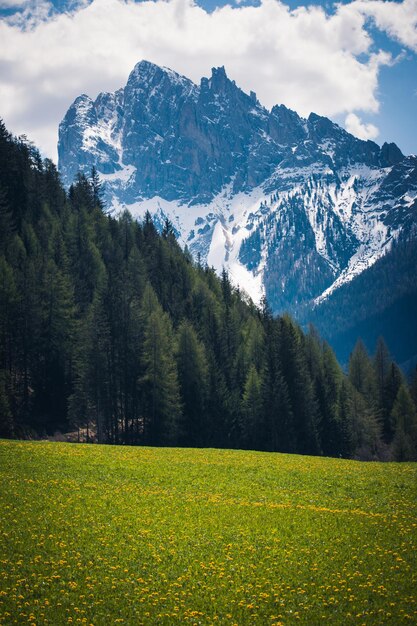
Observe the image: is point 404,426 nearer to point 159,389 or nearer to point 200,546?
point 159,389

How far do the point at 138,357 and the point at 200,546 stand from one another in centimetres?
4405

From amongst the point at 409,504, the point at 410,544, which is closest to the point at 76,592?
the point at 410,544

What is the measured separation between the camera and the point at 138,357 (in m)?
63.0

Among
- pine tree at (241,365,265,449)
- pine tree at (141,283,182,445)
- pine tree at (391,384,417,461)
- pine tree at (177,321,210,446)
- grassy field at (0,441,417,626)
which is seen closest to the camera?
grassy field at (0,441,417,626)

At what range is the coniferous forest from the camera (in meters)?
58.7

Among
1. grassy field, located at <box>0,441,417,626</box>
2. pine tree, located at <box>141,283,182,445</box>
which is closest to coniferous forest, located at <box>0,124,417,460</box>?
pine tree, located at <box>141,283,182,445</box>

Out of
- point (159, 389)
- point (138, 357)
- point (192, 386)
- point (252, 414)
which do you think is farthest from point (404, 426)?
point (138, 357)

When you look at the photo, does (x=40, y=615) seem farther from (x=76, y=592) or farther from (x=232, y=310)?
(x=232, y=310)

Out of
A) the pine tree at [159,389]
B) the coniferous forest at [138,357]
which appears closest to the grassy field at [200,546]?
the coniferous forest at [138,357]

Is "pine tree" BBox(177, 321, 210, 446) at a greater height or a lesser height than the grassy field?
greater

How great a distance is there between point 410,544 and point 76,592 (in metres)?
11.3

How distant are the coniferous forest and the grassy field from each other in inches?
928

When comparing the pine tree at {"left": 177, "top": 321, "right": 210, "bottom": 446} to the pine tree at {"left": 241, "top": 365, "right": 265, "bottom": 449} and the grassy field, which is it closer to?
the pine tree at {"left": 241, "top": 365, "right": 265, "bottom": 449}

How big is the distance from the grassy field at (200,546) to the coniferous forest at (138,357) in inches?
928
